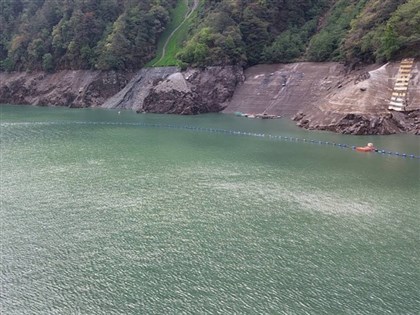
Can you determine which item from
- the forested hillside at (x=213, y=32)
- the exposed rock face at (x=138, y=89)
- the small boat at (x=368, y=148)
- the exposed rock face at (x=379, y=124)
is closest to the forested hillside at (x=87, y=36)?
the forested hillside at (x=213, y=32)

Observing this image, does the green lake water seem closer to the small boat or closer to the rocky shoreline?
the small boat

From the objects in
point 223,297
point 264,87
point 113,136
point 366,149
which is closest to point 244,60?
point 264,87

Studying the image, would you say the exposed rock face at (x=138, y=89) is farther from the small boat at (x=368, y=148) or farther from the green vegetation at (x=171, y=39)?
the small boat at (x=368, y=148)

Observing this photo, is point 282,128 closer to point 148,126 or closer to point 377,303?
point 148,126

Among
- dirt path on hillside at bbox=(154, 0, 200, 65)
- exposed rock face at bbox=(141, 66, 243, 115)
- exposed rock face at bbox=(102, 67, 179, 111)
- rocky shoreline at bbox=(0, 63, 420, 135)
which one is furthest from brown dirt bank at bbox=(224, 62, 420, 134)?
dirt path on hillside at bbox=(154, 0, 200, 65)

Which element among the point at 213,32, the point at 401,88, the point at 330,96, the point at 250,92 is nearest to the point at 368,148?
the point at 401,88

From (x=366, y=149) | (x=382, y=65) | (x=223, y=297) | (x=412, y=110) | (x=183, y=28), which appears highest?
(x=183, y=28)

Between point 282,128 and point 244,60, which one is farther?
point 244,60
